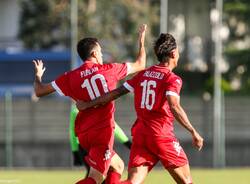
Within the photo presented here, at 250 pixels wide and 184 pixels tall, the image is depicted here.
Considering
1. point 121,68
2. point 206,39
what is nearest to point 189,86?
point 206,39

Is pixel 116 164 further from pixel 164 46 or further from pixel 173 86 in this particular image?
pixel 164 46

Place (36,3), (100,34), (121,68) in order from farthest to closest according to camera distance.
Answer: (36,3), (100,34), (121,68)

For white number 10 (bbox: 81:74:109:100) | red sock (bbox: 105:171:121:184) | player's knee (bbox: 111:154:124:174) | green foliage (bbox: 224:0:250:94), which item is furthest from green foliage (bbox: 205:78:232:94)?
white number 10 (bbox: 81:74:109:100)

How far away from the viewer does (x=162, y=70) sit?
10578mm

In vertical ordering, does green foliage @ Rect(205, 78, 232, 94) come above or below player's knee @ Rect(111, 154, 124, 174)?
below

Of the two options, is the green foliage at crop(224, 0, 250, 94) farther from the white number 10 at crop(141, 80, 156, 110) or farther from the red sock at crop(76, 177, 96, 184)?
the white number 10 at crop(141, 80, 156, 110)

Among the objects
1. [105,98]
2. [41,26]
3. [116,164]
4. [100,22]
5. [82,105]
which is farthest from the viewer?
[41,26]

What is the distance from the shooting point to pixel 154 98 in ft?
34.6

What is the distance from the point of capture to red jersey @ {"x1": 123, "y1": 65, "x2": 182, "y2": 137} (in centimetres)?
1048

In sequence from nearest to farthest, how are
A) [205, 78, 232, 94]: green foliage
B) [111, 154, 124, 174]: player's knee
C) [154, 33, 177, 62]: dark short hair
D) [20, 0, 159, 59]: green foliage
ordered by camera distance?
1. [154, 33, 177, 62]: dark short hair
2. [111, 154, 124, 174]: player's knee
3. [205, 78, 232, 94]: green foliage
4. [20, 0, 159, 59]: green foliage

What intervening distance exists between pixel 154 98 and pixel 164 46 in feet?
1.82

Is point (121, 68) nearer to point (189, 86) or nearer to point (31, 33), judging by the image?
point (189, 86)

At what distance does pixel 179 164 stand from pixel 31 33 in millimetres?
31346

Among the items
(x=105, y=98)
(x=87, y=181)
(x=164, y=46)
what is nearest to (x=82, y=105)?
(x=105, y=98)
